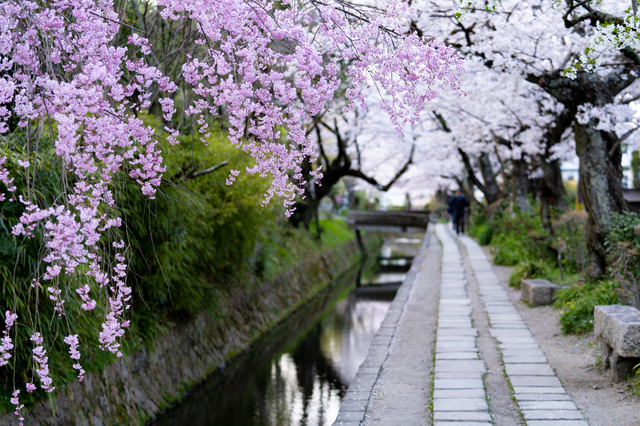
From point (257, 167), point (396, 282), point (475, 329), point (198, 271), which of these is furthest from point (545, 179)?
point (257, 167)

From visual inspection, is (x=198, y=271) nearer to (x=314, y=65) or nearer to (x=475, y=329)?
(x=475, y=329)

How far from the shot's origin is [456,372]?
17.6 ft

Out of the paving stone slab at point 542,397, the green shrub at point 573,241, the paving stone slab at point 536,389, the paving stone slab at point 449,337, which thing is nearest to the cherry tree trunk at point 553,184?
the green shrub at point 573,241

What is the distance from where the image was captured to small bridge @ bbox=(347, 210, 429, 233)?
23484 mm

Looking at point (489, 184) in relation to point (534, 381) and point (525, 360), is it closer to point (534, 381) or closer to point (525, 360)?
point (525, 360)

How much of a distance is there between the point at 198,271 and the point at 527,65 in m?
5.04

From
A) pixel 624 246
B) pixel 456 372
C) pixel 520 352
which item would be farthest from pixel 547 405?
pixel 624 246

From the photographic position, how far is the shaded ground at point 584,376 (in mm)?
4164

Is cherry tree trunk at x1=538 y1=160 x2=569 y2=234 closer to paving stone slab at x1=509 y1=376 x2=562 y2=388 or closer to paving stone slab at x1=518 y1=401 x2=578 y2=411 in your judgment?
paving stone slab at x1=509 y1=376 x2=562 y2=388

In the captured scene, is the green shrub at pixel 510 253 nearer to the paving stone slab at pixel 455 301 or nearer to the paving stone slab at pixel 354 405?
the paving stone slab at pixel 455 301

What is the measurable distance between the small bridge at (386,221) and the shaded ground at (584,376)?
15.7 m

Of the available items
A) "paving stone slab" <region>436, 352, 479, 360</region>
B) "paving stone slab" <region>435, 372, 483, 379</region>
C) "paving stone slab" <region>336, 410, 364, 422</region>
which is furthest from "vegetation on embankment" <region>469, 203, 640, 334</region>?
"paving stone slab" <region>336, 410, 364, 422</region>

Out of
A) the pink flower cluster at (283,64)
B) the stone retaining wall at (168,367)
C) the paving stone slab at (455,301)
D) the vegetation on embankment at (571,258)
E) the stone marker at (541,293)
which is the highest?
the pink flower cluster at (283,64)

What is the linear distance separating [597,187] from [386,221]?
1637cm
